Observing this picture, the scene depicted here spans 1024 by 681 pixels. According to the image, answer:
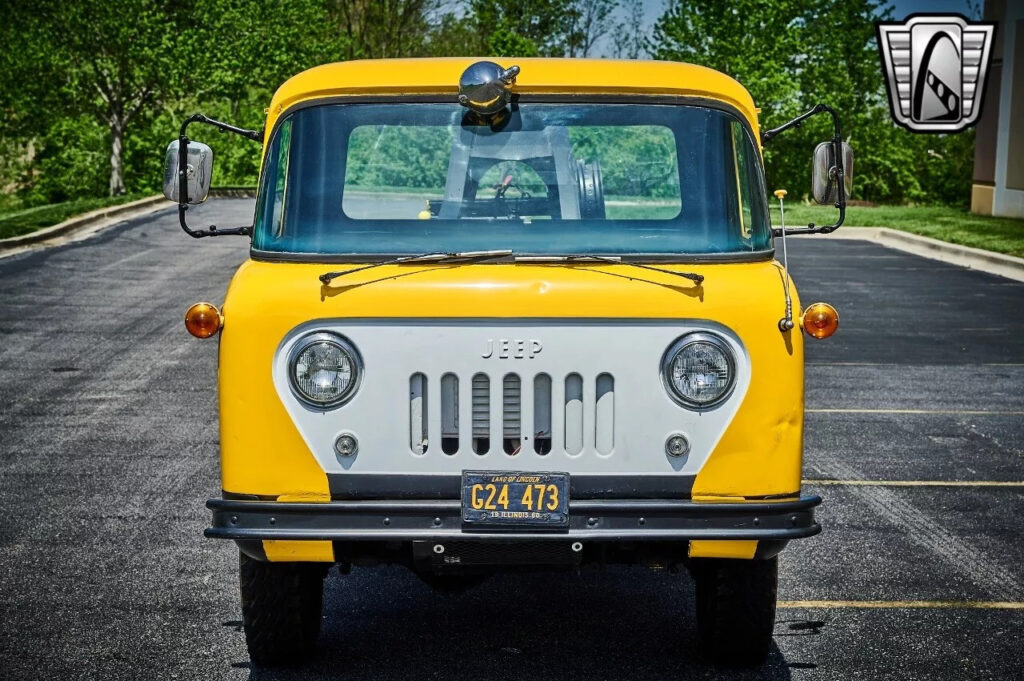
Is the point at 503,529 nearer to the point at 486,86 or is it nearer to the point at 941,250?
the point at 486,86

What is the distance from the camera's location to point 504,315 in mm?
5000

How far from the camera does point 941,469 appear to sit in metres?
9.51

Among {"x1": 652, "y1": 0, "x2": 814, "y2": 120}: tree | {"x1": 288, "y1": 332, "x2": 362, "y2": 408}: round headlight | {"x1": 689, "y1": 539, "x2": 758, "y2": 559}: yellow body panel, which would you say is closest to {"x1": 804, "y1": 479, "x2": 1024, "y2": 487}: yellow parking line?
{"x1": 689, "y1": 539, "x2": 758, "y2": 559}: yellow body panel

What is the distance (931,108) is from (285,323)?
34498mm

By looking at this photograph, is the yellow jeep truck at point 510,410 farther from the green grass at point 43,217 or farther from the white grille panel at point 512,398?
the green grass at point 43,217

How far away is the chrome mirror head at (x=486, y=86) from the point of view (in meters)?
5.50

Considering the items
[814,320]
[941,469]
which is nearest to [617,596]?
[814,320]

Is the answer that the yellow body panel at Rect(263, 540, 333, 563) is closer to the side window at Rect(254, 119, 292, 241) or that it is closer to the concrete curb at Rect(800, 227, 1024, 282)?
the side window at Rect(254, 119, 292, 241)

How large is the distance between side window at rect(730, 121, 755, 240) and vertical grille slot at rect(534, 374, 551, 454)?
1083mm

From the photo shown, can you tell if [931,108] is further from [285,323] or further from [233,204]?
[285,323]

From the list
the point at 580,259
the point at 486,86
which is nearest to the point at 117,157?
the point at 486,86

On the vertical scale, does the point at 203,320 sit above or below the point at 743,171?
below

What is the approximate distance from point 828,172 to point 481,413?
1881mm

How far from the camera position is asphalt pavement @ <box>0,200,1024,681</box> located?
5.78 m
